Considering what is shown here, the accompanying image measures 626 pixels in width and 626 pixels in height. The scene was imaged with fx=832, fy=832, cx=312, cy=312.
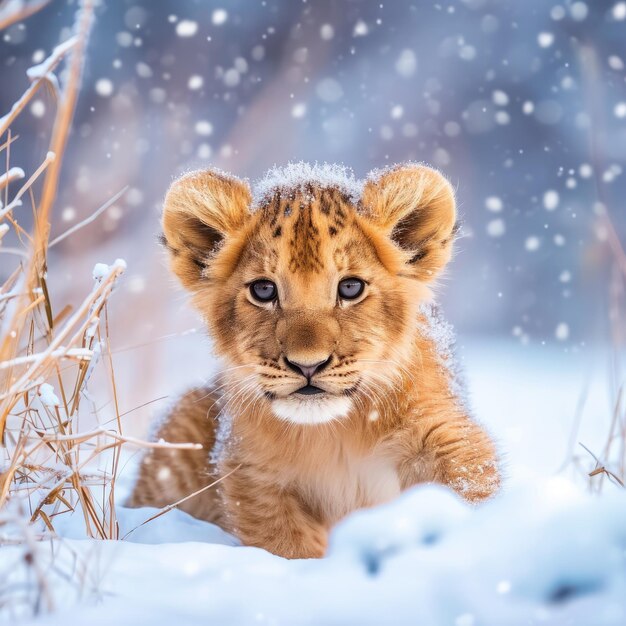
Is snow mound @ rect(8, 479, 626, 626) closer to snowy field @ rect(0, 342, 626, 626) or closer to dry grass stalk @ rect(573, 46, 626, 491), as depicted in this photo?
snowy field @ rect(0, 342, 626, 626)

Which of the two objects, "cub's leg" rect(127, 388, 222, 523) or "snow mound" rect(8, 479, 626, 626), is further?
"cub's leg" rect(127, 388, 222, 523)

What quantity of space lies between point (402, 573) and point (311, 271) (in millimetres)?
1067

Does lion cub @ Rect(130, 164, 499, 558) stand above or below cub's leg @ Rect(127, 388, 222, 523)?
above

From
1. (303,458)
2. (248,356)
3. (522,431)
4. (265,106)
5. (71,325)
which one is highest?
(265,106)

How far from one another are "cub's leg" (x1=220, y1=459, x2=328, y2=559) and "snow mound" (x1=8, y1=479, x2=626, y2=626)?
92 cm

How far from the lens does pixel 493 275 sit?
859cm

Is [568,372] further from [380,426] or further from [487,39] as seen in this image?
[380,426]

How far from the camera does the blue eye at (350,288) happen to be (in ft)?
7.70

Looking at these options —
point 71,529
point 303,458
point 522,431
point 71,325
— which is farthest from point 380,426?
point 522,431

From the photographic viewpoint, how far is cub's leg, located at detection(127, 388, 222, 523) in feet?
10.1

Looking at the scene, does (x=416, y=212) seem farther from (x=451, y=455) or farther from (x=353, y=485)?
(x=353, y=485)

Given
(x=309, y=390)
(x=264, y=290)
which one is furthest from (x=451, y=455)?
(x=264, y=290)

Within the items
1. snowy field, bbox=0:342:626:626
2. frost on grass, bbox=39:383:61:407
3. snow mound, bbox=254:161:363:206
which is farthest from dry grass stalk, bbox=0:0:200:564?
snow mound, bbox=254:161:363:206

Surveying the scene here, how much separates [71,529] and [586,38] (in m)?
5.89
